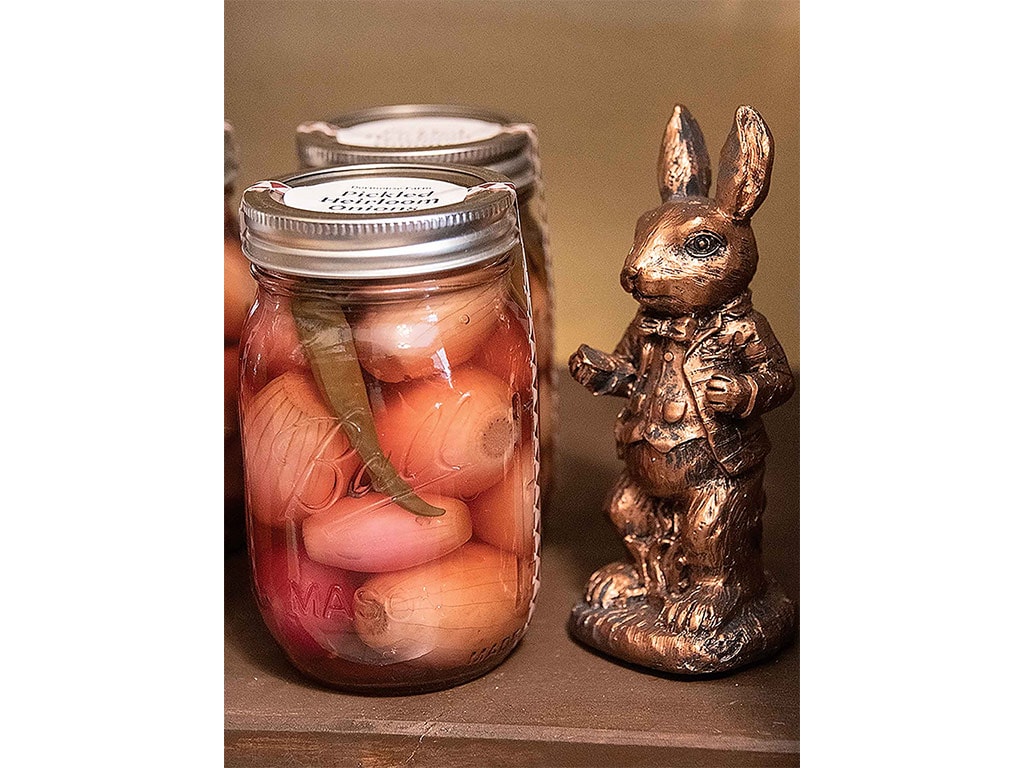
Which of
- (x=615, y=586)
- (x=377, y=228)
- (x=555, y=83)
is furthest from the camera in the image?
(x=555, y=83)

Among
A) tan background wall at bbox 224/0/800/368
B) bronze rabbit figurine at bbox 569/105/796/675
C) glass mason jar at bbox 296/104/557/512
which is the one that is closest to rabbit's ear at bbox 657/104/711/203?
bronze rabbit figurine at bbox 569/105/796/675

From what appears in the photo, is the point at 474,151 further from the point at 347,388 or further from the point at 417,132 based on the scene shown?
the point at 347,388

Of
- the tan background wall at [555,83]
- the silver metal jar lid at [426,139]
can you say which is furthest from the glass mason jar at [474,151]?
the tan background wall at [555,83]

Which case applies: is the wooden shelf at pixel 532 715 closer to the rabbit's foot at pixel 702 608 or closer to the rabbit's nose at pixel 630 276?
the rabbit's foot at pixel 702 608

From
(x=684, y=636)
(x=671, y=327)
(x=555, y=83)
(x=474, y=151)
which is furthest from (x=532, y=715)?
(x=555, y=83)

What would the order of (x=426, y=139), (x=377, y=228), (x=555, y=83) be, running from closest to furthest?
(x=377, y=228) → (x=426, y=139) → (x=555, y=83)
